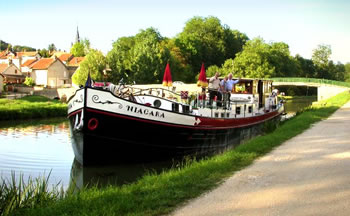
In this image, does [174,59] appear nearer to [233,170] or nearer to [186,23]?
[186,23]

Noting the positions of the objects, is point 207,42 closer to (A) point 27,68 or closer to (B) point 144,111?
(A) point 27,68

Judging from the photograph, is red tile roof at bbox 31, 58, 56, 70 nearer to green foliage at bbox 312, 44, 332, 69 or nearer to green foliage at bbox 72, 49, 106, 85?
green foliage at bbox 72, 49, 106, 85

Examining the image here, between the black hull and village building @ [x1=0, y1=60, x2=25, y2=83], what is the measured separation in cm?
6302

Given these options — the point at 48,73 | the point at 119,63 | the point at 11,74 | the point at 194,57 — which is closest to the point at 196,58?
the point at 194,57

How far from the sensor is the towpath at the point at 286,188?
5.45m

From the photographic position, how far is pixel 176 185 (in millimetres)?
6895

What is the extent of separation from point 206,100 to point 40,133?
472 inches

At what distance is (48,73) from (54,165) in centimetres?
6373

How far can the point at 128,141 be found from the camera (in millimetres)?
12664

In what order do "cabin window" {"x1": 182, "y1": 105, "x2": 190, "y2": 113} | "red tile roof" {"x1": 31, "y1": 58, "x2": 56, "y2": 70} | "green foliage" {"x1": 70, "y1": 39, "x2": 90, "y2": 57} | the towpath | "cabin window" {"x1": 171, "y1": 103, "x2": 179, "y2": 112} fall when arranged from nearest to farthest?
the towpath → "cabin window" {"x1": 171, "y1": 103, "x2": 179, "y2": 112} → "cabin window" {"x1": 182, "y1": 105, "x2": 190, "y2": 113} → "red tile roof" {"x1": 31, "y1": 58, "x2": 56, "y2": 70} → "green foliage" {"x1": 70, "y1": 39, "x2": 90, "y2": 57}

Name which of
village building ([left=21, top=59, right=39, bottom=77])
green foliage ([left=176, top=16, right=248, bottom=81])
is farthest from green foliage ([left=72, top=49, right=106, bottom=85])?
village building ([left=21, top=59, right=39, bottom=77])

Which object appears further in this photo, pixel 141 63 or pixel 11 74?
pixel 11 74

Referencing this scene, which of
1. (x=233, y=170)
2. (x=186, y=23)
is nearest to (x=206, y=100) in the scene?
(x=233, y=170)

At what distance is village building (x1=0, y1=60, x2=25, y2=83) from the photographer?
229 feet
